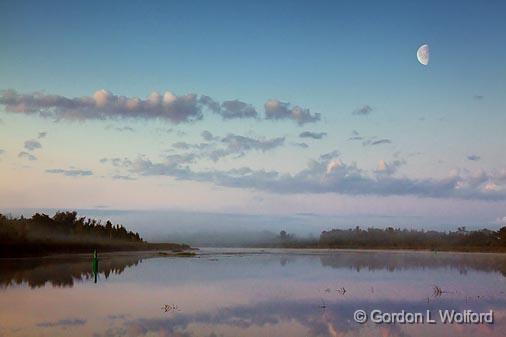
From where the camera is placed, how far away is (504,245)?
517 feet

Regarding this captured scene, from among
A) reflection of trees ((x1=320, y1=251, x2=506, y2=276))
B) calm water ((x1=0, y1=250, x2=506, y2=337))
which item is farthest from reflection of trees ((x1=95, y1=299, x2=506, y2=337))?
reflection of trees ((x1=320, y1=251, x2=506, y2=276))

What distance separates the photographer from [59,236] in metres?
105

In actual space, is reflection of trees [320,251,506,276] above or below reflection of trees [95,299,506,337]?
below

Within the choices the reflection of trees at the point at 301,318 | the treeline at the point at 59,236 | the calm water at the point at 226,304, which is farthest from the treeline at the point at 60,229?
the reflection of trees at the point at 301,318

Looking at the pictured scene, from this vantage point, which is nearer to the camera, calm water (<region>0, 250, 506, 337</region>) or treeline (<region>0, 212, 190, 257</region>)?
calm water (<region>0, 250, 506, 337</region>)

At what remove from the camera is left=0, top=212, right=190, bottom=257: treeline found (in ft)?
236

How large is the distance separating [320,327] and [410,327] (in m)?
3.53

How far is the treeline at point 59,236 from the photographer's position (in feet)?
236

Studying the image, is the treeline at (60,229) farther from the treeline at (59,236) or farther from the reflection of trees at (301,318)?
the reflection of trees at (301,318)

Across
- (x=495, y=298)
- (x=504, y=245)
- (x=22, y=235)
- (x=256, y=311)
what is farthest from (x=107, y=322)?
(x=504, y=245)

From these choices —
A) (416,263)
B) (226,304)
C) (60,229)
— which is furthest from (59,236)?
(226,304)

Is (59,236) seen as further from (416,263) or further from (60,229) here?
(416,263)

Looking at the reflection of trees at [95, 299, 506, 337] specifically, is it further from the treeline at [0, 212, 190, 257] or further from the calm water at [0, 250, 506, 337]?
the treeline at [0, 212, 190, 257]

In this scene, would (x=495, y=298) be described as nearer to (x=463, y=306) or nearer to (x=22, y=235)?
(x=463, y=306)
